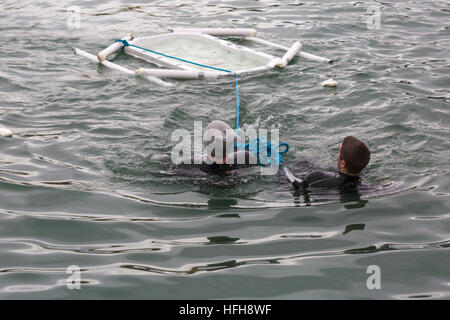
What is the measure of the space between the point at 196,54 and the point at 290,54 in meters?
1.52

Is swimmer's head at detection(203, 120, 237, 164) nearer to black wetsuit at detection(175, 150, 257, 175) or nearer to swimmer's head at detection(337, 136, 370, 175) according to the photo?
black wetsuit at detection(175, 150, 257, 175)

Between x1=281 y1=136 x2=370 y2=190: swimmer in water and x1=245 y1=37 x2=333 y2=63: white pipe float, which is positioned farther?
x1=245 y1=37 x2=333 y2=63: white pipe float

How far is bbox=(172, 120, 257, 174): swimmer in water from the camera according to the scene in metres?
5.40

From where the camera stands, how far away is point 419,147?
20.5 feet

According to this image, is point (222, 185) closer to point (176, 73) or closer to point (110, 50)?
point (176, 73)

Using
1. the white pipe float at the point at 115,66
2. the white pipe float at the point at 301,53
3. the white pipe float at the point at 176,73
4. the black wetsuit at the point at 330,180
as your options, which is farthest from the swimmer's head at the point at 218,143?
the white pipe float at the point at 301,53

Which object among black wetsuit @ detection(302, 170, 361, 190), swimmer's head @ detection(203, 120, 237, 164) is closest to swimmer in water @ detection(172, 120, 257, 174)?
swimmer's head @ detection(203, 120, 237, 164)

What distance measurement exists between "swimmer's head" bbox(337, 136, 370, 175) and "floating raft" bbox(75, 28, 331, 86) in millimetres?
3435

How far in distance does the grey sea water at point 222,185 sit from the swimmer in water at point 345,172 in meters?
0.13

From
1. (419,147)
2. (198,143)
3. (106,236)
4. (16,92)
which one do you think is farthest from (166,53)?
(106,236)

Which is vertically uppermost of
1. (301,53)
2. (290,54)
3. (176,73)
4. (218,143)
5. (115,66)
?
(301,53)

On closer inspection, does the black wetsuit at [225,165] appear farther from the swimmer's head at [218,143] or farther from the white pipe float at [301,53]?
Result: the white pipe float at [301,53]

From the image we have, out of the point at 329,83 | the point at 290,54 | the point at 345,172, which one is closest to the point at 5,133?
the point at 345,172

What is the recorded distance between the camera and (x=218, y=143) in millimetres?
5355
